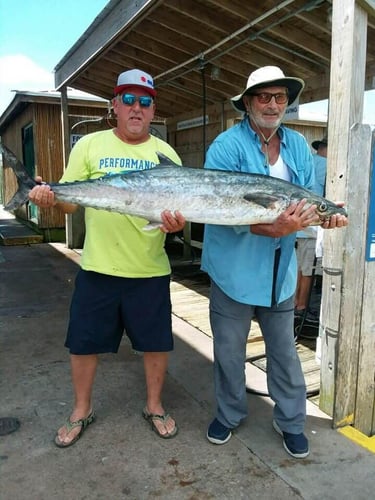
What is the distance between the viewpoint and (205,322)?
5160 millimetres

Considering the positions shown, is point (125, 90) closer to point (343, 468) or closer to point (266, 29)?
point (343, 468)

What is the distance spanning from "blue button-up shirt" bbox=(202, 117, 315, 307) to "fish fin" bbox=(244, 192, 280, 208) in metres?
0.24

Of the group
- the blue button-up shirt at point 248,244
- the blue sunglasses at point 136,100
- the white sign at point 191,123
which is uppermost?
the white sign at point 191,123

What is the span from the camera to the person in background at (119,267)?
2.68 metres

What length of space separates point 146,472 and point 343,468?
109 centimetres

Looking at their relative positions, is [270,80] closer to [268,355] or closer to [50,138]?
[268,355]

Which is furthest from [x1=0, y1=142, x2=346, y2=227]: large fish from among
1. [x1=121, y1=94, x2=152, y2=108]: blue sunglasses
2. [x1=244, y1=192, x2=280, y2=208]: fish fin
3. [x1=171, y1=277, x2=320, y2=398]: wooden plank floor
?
[x1=171, y1=277, x2=320, y2=398]: wooden plank floor

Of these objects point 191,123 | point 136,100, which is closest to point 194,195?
point 136,100

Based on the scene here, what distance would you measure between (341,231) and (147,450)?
5.76 feet

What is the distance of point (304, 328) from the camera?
497cm

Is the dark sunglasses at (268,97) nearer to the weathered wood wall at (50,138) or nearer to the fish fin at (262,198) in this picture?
the fish fin at (262,198)

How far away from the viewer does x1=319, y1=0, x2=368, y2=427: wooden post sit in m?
2.71

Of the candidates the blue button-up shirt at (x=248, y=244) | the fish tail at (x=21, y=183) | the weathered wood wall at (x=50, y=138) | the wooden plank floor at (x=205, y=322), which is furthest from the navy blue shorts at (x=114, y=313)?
the weathered wood wall at (x=50, y=138)

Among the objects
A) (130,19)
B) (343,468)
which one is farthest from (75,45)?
(343,468)
